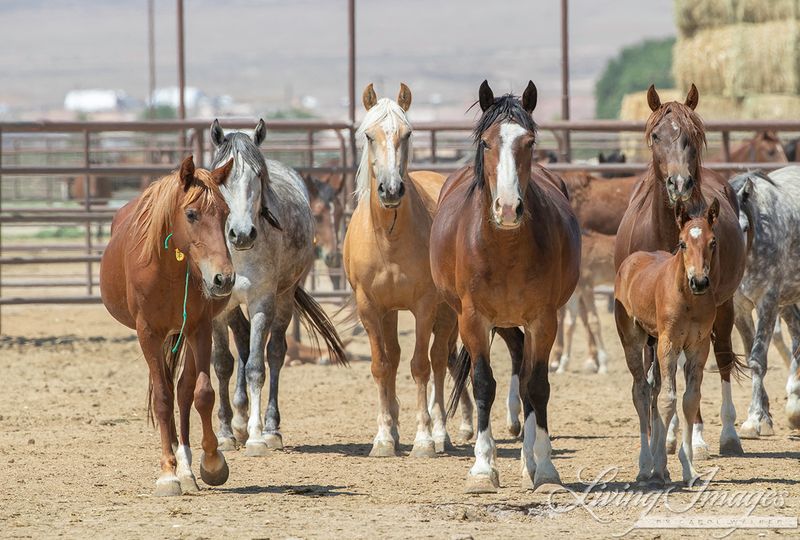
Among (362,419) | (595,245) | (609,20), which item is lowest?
(362,419)

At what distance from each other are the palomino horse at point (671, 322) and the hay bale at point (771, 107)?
1489 cm

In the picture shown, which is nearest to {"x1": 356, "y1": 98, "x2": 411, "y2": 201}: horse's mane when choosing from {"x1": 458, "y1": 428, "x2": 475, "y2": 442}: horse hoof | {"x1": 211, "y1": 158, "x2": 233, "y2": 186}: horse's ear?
{"x1": 211, "y1": 158, "x2": 233, "y2": 186}: horse's ear

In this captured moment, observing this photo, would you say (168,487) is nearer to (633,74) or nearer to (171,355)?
(171,355)

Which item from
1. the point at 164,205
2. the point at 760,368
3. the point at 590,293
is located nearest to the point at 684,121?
the point at 760,368

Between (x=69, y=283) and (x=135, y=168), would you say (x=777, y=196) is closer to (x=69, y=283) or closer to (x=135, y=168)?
(x=135, y=168)

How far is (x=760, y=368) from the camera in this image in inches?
346

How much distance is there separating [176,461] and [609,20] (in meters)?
131

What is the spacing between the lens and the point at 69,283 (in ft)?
47.3

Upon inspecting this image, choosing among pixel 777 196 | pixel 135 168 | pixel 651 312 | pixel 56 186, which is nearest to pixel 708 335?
pixel 651 312

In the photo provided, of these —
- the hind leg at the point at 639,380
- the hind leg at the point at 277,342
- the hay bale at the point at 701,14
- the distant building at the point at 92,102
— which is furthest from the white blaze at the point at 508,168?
the distant building at the point at 92,102

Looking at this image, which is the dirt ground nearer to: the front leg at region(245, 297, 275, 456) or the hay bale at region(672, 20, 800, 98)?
the front leg at region(245, 297, 275, 456)

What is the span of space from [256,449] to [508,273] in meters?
2.20

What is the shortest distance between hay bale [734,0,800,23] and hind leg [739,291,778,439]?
14112mm

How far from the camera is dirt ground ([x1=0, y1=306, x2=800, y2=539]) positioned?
5.89 meters
